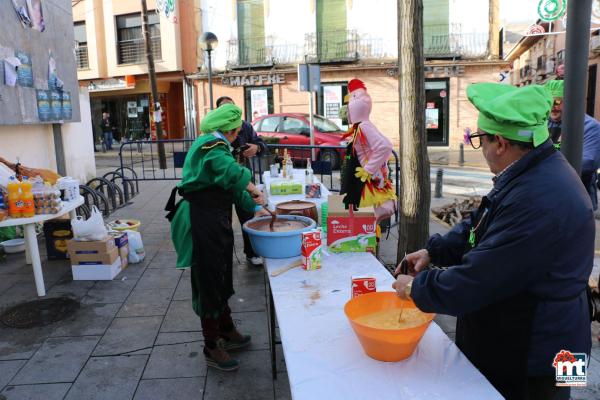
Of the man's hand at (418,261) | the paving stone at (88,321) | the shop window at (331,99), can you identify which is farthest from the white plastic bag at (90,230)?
the shop window at (331,99)

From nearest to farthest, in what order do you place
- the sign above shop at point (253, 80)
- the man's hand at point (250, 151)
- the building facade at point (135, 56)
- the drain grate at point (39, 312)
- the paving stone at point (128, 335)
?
the paving stone at point (128, 335) < the drain grate at point (39, 312) < the man's hand at point (250, 151) < the sign above shop at point (253, 80) < the building facade at point (135, 56)

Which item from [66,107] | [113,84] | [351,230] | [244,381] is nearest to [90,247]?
[244,381]

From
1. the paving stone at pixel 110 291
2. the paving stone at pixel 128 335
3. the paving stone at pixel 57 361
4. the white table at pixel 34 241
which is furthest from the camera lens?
the paving stone at pixel 110 291

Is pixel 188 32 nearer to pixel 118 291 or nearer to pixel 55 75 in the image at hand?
pixel 55 75

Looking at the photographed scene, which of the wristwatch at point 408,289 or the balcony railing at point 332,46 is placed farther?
the balcony railing at point 332,46

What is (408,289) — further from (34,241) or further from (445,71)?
(445,71)

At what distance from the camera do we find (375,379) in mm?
1709

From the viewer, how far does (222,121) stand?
124 inches

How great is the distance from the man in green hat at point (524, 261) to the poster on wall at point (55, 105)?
25.0 ft

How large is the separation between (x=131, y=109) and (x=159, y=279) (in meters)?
22.4

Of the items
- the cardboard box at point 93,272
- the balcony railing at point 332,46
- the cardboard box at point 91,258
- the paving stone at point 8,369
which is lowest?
the paving stone at point 8,369

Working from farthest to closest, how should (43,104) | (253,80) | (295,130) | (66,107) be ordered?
(253,80)
(295,130)
(66,107)
(43,104)

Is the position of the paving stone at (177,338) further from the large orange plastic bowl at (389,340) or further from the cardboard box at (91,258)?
the large orange plastic bowl at (389,340)

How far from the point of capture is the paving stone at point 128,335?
3.64m
